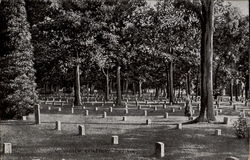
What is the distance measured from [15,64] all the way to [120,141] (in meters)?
10.3

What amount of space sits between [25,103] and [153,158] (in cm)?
1209

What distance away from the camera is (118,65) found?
3559cm

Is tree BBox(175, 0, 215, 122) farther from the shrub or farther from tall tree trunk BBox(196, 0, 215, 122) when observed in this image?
the shrub

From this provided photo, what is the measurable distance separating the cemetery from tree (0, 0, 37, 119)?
6cm

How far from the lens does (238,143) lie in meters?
14.2

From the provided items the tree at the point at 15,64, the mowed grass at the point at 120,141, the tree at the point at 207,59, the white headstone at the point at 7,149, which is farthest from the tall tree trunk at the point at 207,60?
the tree at the point at 15,64

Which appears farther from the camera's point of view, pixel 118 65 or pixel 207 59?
pixel 118 65

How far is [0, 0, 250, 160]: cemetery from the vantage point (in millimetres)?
13648

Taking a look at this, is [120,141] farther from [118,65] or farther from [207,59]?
[118,65]

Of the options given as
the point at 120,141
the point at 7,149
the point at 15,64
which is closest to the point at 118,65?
the point at 15,64

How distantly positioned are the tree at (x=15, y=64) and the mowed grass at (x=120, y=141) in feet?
6.05

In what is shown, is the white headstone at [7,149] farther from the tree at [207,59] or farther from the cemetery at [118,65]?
the tree at [207,59]

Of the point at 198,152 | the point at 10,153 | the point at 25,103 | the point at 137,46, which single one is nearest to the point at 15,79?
the point at 25,103

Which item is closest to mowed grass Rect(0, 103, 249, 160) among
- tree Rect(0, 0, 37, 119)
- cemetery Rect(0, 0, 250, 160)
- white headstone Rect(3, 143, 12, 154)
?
cemetery Rect(0, 0, 250, 160)
